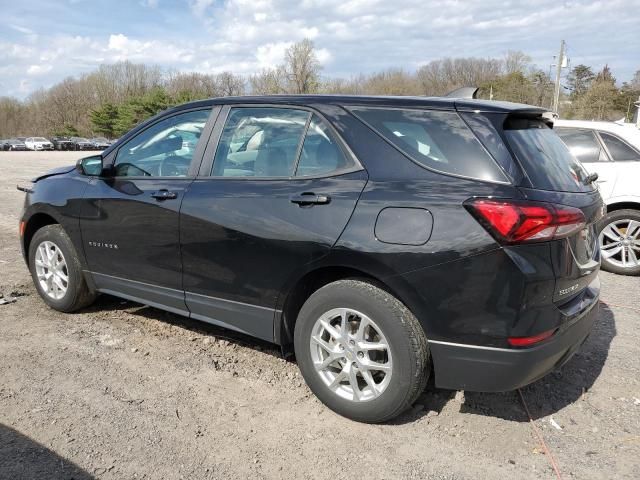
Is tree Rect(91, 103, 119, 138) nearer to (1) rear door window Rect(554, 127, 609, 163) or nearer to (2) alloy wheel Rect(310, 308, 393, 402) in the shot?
(1) rear door window Rect(554, 127, 609, 163)

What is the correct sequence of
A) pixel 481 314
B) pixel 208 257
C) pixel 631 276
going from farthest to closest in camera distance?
1. pixel 631 276
2. pixel 208 257
3. pixel 481 314

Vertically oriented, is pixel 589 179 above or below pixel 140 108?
below

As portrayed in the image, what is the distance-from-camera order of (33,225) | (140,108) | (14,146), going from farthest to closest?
(140,108) < (14,146) < (33,225)

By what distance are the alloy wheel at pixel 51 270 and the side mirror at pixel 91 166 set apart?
0.70 m

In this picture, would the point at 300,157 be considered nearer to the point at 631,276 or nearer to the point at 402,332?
the point at 402,332

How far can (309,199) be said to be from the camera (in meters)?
3.04

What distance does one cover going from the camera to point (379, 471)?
2635 mm

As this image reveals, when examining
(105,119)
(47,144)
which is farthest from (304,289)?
(105,119)

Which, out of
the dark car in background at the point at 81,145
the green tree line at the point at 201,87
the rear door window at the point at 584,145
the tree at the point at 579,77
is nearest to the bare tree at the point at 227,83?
the green tree line at the point at 201,87

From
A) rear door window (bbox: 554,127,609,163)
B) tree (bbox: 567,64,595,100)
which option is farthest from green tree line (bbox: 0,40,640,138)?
rear door window (bbox: 554,127,609,163)

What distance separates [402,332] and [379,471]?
68 cm

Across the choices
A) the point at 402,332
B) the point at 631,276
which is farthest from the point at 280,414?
the point at 631,276

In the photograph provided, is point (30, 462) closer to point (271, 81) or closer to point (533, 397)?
point (533, 397)

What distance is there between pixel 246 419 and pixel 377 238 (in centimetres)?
128
